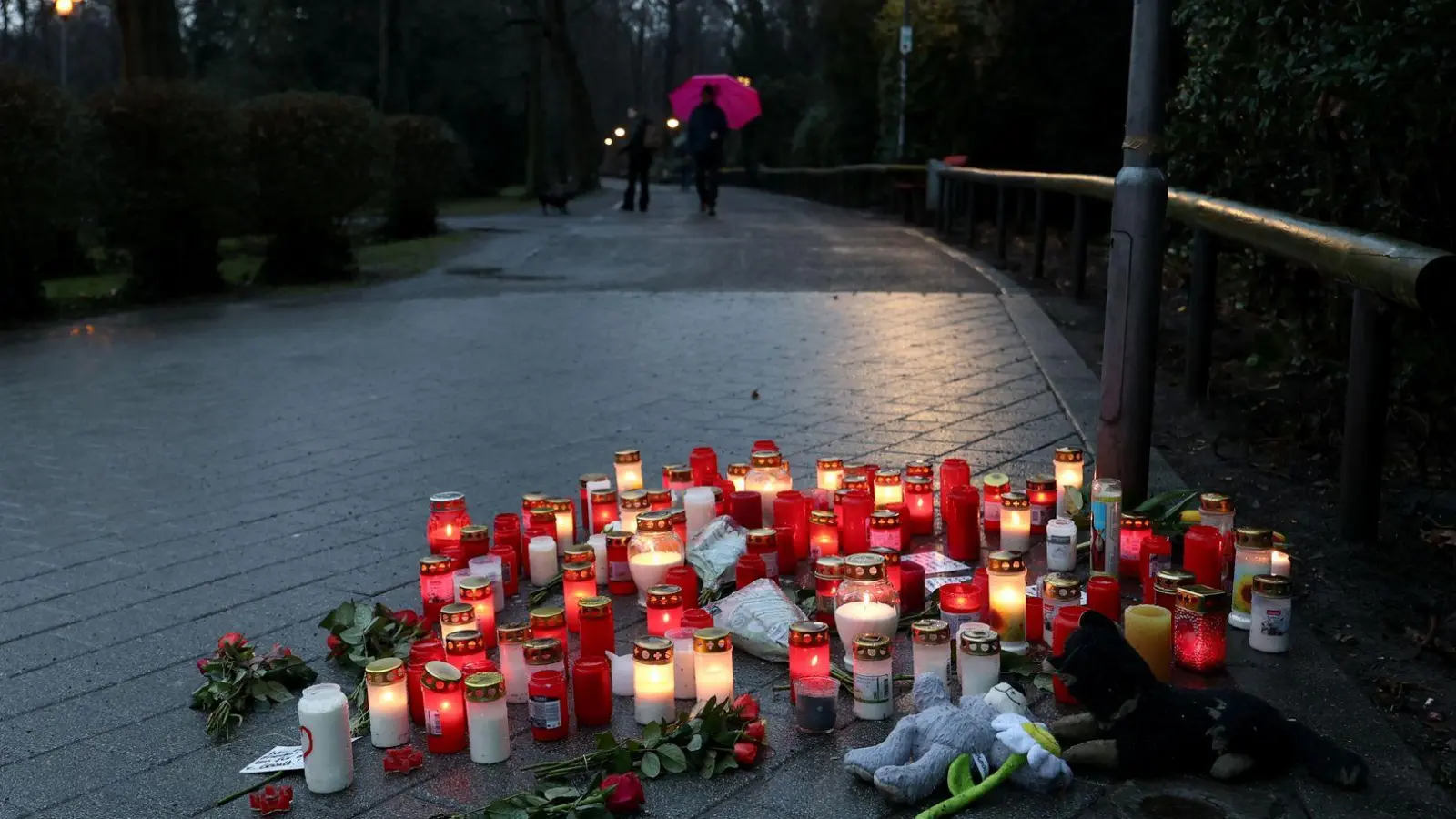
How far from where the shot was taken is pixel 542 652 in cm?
317

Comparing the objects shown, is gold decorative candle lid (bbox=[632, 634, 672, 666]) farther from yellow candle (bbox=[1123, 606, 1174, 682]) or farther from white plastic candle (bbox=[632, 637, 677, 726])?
yellow candle (bbox=[1123, 606, 1174, 682])

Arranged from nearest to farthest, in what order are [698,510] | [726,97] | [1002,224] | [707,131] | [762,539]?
[762,539] < [698,510] < [1002,224] < [707,131] < [726,97]

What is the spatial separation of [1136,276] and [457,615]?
2.60 metres

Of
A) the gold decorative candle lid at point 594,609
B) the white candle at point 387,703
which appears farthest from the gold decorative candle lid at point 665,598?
the white candle at point 387,703

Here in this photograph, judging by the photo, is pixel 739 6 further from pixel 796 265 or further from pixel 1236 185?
pixel 1236 185

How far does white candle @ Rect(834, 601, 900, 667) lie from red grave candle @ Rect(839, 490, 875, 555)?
727 millimetres

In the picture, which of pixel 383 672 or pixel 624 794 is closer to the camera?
pixel 624 794

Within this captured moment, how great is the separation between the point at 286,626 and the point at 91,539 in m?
1.45

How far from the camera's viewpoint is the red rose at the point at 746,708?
3062 mm

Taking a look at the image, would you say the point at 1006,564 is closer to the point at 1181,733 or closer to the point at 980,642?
the point at 980,642

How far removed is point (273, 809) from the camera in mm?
2797

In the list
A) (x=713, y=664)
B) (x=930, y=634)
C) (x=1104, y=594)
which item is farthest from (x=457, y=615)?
(x=1104, y=594)

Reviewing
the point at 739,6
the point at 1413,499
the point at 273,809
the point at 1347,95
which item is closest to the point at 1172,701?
the point at 273,809

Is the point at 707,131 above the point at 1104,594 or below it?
above
